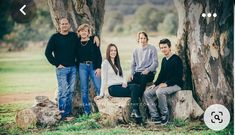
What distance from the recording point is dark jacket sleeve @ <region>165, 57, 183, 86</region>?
4805 mm

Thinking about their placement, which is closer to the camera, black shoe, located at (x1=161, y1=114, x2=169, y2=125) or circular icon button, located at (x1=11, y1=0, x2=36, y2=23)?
circular icon button, located at (x1=11, y1=0, x2=36, y2=23)

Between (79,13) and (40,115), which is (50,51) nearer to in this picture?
(79,13)

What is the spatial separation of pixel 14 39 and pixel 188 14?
185cm

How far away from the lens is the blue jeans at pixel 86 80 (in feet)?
15.9

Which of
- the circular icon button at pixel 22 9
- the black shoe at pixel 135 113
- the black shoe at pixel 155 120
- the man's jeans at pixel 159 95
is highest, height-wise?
the circular icon button at pixel 22 9

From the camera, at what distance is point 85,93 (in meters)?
4.86

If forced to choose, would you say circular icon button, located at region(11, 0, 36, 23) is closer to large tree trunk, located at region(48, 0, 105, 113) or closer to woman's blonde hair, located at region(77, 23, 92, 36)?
large tree trunk, located at region(48, 0, 105, 113)

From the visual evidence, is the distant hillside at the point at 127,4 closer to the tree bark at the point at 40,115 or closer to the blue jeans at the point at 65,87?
the blue jeans at the point at 65,87

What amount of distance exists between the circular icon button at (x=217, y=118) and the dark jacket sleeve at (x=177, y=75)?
455 millimetres

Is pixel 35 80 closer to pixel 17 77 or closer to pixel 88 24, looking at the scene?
pixel 17 77

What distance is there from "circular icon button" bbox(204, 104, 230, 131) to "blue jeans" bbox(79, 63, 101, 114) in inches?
47.2

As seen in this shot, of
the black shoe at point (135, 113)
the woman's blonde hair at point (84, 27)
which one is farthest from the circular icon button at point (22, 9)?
the black shoe at point (135, 113)

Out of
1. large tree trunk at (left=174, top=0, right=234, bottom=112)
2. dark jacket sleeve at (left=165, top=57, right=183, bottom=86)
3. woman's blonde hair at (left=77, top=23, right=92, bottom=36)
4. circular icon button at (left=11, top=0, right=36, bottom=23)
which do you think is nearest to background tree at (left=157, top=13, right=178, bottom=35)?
large tree trunk at (left=174, top=0, right=234, bottom=112)

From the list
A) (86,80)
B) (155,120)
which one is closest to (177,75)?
(155,120)
